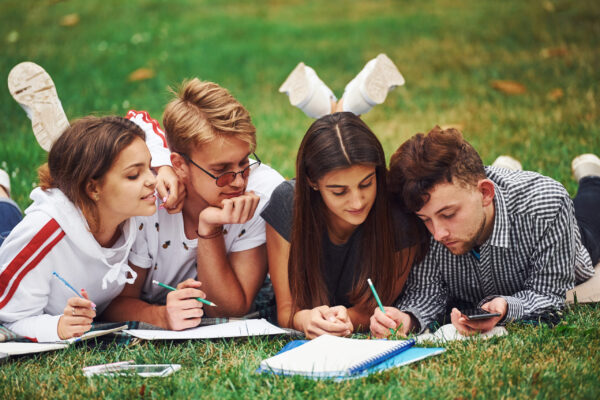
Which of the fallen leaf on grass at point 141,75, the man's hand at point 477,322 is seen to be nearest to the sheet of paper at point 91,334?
the man's hand at point 477,322

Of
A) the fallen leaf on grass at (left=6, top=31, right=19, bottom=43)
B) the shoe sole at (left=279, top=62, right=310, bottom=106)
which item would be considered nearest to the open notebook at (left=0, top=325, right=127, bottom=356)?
the shoe sole at (left=279, top=62, right=310, bottom=106)

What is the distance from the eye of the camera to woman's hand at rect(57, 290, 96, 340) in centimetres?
311

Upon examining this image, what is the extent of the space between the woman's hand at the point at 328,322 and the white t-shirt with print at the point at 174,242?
1.99ft

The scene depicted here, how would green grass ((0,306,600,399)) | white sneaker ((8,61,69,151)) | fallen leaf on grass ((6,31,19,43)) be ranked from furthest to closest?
fallen leaf on grass ((6,31,19,43)) < white sneaker ((8,61,69,151)) < green grass ((0,306,600,399))

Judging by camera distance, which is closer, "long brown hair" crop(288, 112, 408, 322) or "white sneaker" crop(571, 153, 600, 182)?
"long brown hair" crop(288, 112, 408, 322)

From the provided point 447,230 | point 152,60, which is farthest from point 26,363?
point 152,60

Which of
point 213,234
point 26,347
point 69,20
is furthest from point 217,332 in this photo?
point 69,20

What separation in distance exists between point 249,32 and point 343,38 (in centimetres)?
134

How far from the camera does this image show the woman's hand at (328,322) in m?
3.14

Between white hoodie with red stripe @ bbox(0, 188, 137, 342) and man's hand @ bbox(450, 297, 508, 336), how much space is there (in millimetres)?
1534

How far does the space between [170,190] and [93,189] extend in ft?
1.21

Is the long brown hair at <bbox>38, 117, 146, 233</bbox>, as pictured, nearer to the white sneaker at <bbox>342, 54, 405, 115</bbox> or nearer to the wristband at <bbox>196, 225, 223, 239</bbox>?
the wristband at <bbox>196, 225, 223, 239</bbox>

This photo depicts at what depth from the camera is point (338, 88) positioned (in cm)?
814

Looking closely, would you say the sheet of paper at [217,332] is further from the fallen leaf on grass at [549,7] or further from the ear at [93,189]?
the fallen leaf on grass at [549,7]
